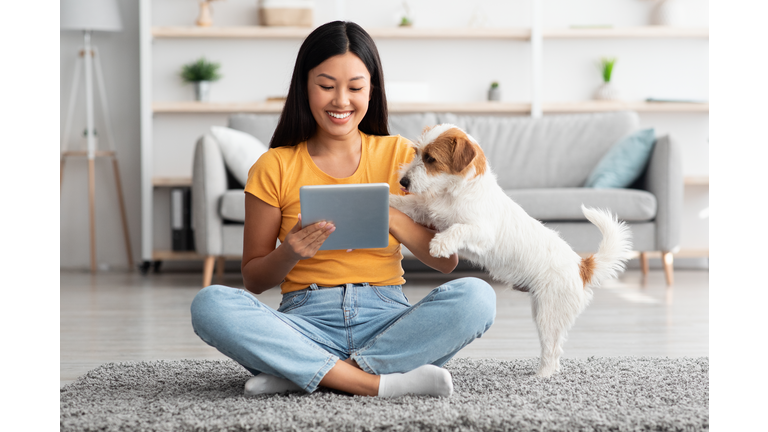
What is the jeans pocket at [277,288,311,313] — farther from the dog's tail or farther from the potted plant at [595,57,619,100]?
the potted plant at [595,57,619,100]

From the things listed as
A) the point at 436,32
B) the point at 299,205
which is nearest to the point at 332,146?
the point at 299,205

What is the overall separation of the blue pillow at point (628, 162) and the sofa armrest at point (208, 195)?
2.11 meters

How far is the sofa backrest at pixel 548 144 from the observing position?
4.04 meters

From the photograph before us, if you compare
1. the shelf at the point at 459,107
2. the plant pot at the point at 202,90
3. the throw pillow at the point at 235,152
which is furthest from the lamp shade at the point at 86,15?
the shelf at the point at 459,107

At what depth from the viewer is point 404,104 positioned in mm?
4477

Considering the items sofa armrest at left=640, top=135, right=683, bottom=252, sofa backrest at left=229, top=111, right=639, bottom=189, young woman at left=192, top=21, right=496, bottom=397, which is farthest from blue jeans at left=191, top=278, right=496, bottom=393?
sofa backrest at left=229, top=111, right=639, bottom=189

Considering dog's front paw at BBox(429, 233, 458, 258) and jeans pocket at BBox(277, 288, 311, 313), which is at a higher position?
dog's front paw at BBox(429, 233, 458, 258)

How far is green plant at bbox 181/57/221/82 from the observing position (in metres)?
4.51

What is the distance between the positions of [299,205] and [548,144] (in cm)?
287

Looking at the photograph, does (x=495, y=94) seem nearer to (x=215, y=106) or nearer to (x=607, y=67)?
(x=607, y=67)

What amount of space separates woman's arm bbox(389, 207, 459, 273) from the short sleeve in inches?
11.2

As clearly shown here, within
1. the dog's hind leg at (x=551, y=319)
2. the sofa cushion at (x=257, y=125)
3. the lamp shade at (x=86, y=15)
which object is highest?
the lamp shade at (x=86, y=15)

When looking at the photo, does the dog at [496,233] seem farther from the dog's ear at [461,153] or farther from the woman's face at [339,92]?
the woman's face at [339,92]
